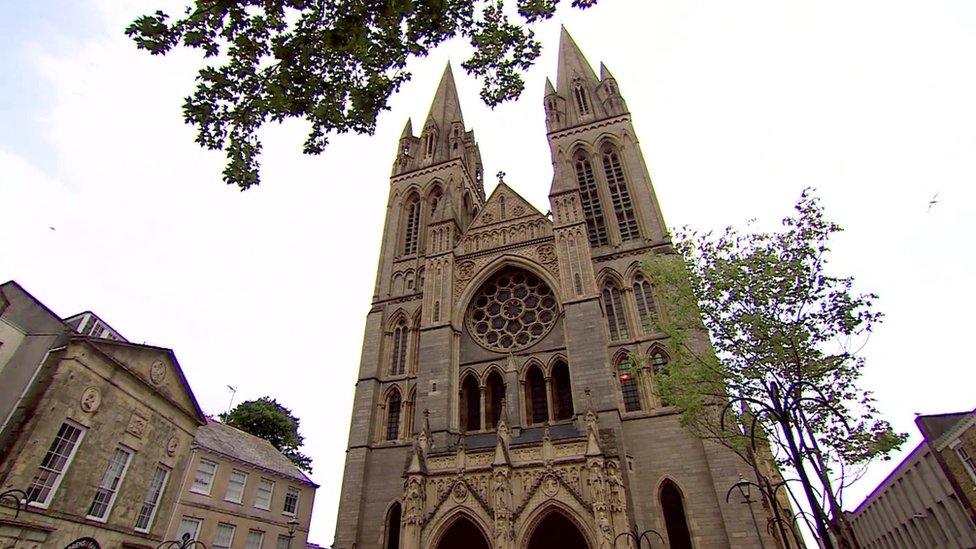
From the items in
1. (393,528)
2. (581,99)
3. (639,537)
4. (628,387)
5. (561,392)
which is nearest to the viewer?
(639,537)

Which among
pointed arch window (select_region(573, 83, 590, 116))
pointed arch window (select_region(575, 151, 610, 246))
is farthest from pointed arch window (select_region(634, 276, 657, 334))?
pointed arch window (select_region(573, 83, 590, 116))

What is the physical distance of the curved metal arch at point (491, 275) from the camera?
25.6 m

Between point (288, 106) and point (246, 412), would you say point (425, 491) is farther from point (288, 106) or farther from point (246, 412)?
point (246, 412)

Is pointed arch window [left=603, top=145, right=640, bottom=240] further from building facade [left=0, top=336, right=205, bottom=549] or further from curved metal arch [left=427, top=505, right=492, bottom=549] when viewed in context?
building facade [left=0, top=336, right=205, bottom=549]

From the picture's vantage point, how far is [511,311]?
26.4 m

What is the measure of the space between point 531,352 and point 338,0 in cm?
1987

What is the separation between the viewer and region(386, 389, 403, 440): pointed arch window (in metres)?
24.9

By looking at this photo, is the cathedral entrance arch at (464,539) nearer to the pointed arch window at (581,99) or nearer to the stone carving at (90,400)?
the stone carving at (90,400)

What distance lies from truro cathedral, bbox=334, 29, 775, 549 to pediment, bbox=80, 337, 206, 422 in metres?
8.62

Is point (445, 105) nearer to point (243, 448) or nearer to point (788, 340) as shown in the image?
point (243, 448)

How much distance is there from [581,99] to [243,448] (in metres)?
30.4

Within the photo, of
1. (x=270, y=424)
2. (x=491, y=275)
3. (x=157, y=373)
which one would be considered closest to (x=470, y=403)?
(x=491, y=275)

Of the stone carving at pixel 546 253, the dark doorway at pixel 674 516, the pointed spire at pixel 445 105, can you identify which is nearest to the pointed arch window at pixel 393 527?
the dark doorway at pixel 674 516

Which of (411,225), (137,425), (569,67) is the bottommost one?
(137,425)
